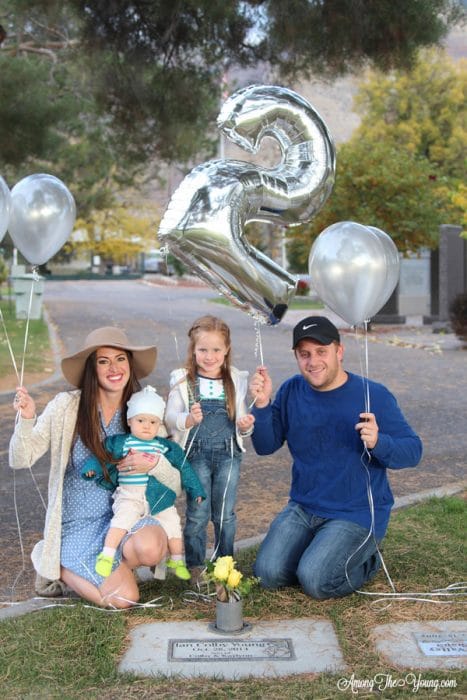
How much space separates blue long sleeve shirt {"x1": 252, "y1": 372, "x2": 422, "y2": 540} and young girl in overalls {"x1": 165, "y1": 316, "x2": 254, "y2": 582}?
0.47 feet

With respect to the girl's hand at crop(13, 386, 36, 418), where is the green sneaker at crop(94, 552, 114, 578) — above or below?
below

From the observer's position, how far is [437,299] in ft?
61.5

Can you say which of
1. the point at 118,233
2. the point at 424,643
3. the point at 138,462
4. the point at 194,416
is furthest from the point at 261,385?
the point at 118,233

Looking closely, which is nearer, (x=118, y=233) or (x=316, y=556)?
(x=316, y=556)

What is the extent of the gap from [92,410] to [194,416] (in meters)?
0.45

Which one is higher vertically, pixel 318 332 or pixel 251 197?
pixel 251 197

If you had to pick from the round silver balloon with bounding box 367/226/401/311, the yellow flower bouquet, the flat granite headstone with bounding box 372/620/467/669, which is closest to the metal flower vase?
the yellow flower bouquet

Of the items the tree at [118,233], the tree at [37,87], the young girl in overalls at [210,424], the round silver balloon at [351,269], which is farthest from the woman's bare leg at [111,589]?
the tree at [118,233]

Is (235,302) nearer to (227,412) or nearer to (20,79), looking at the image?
(227,412)

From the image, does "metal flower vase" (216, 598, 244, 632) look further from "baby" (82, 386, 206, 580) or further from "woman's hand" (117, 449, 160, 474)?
"woman's hand" (117, 449, 160, 474)

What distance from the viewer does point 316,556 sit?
12.1ft

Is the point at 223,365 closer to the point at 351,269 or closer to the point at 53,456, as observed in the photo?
the point at 351,269

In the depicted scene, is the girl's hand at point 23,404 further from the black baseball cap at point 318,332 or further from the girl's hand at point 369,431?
the girl's hand at point 369,431

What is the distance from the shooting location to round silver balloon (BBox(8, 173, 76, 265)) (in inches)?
160
